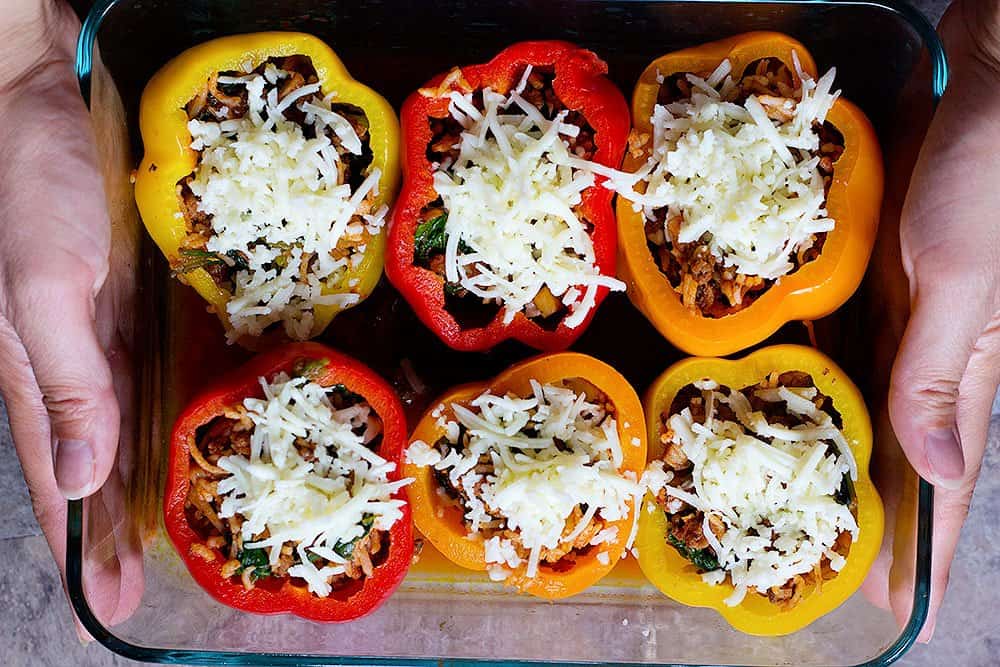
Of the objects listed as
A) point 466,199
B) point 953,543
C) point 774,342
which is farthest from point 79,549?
point 953,543

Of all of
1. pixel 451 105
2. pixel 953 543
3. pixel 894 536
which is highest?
pixel 451 105

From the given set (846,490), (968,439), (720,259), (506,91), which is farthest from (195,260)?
(968,439)

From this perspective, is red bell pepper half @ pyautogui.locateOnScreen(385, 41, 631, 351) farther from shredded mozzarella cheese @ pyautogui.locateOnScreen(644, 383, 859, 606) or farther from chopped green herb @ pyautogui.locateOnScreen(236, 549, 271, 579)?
chopped green herb @ pyautogui.locateOnScreen(236, 549, 271, 579)

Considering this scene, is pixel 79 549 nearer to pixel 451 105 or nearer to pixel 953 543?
pixel 451 105

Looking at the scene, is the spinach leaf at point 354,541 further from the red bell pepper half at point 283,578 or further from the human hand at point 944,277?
the human hand at point 944,277

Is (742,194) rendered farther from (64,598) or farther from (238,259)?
Result: (64,598)

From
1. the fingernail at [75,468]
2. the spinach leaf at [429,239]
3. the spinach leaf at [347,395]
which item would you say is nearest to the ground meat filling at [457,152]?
the spinach leaf at [429,239]
